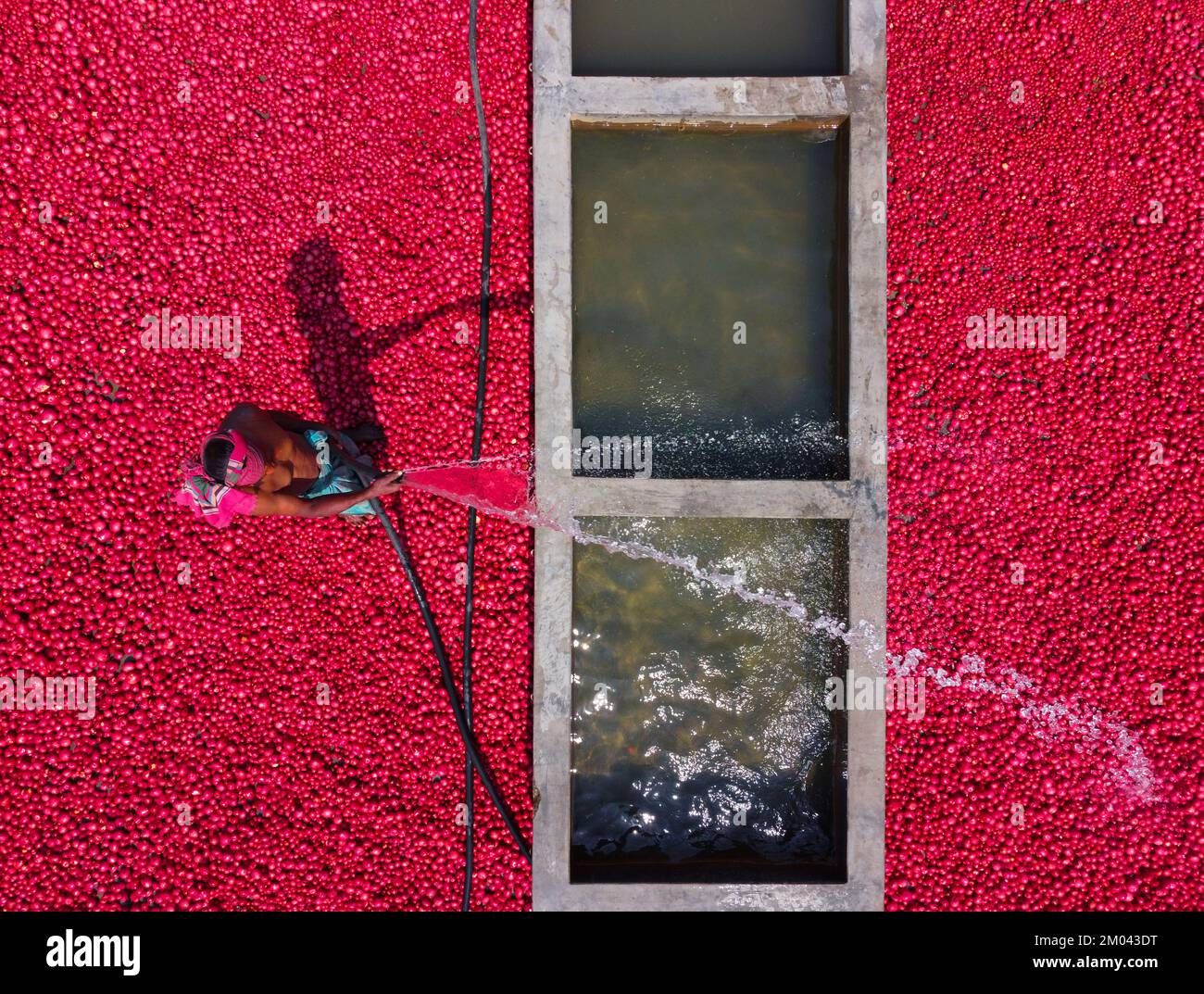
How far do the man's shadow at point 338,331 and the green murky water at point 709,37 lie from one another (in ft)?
5.95

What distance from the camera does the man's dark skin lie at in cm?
330

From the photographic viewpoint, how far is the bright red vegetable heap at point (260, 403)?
422cm

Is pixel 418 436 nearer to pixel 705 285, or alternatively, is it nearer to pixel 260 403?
pixel 260 403

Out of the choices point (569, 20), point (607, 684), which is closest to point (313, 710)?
point (607, 684)

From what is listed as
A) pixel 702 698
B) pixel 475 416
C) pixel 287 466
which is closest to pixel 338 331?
pixel 475 416

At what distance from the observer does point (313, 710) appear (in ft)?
14.0

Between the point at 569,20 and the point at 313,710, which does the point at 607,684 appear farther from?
the point at 569,20

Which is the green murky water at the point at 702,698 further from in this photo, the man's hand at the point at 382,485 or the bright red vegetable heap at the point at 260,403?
the man's hand at the point at 382,485

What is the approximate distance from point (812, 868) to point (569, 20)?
5.48 meters

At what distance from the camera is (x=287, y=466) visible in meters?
3.49

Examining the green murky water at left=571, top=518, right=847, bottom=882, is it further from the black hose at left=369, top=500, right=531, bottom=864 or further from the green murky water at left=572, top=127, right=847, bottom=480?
the green murky water at left=572, top=127, right=847, bottom=480

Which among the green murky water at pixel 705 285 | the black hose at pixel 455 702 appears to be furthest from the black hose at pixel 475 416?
the green murky water at pixel 705 285

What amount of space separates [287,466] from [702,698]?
111 inches

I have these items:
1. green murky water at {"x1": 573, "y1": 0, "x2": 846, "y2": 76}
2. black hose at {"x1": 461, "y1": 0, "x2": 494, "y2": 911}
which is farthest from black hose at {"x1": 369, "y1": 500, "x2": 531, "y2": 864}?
green murky water at {"x1": 573, "y1": 0, "x2": 846, "y2": 76}
